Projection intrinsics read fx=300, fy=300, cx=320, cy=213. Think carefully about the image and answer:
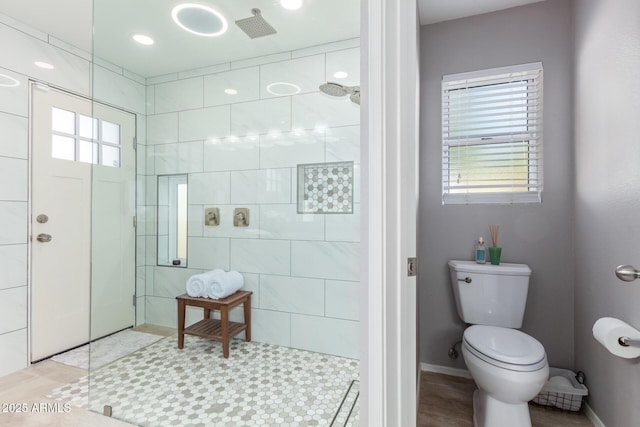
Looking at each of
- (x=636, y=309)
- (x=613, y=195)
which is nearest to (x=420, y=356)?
(x=636, y=309)

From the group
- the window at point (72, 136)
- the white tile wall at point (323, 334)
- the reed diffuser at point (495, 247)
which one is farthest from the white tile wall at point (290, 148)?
the reed diffuser at point (495, 247)

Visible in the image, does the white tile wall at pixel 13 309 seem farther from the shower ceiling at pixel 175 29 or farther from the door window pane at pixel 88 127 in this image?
the shower ceiling at pixel 175 29

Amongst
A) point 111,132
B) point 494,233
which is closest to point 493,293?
point 494,233

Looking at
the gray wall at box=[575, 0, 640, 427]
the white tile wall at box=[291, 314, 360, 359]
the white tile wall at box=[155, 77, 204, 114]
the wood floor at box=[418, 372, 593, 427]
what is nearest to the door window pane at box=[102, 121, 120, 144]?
the white tile wall at box=[155, 77, 204, 114]

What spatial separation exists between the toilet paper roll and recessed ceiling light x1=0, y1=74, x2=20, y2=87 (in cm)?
340

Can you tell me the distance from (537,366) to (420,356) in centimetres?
88

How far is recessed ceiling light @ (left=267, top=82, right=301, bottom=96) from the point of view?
1.88m

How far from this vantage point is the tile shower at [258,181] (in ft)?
6.07

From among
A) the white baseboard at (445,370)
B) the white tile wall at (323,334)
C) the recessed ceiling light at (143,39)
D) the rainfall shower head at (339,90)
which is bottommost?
the white baseboard at (445,370)

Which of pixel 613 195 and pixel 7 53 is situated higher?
pixel 7 53

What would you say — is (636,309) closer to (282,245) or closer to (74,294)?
(282,245)

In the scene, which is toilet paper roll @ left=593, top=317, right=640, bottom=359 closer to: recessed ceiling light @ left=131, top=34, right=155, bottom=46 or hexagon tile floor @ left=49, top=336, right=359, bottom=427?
hexagon tile floor @ left=49, top=336, right=359, bottom=427

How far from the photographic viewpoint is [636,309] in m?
1.21

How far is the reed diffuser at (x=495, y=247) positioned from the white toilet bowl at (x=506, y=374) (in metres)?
0.48
